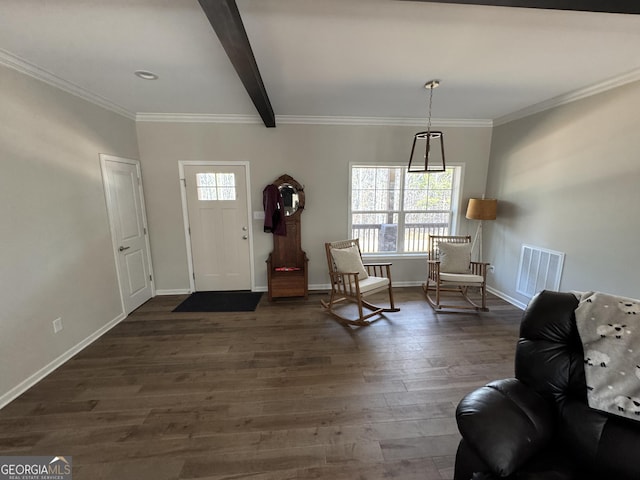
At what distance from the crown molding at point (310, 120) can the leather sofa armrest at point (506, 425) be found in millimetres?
3468

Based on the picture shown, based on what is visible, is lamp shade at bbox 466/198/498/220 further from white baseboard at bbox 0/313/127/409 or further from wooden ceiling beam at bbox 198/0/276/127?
white baseboard at bbox 0/313/127/409

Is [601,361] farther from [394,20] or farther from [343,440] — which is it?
[394,20]

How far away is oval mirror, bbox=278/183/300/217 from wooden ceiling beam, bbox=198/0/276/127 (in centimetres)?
155

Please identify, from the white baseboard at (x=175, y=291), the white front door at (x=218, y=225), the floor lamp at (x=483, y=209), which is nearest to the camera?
the floor lamp at (x=483, y=209)

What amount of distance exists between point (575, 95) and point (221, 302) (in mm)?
4762

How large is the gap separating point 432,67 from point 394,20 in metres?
0.77

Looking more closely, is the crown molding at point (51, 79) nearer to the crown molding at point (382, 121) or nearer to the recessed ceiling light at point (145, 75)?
the recessed ceiling light at point (145, 75)

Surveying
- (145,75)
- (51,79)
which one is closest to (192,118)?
(145,75)

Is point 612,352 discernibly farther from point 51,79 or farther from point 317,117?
point 51,79

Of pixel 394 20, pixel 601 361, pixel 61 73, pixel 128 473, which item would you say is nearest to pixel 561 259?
pixel 601 361

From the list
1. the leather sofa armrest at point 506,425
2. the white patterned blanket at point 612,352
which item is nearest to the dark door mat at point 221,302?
the leather sofa armrest at point 506,425

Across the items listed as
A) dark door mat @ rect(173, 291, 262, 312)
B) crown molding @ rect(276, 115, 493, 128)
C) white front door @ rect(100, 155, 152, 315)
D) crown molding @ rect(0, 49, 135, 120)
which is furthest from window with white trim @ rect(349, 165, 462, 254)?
crown molding @ rect(0, 49, 135, 120)

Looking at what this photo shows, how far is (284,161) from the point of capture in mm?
3748

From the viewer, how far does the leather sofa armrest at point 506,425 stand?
1.00 metres
